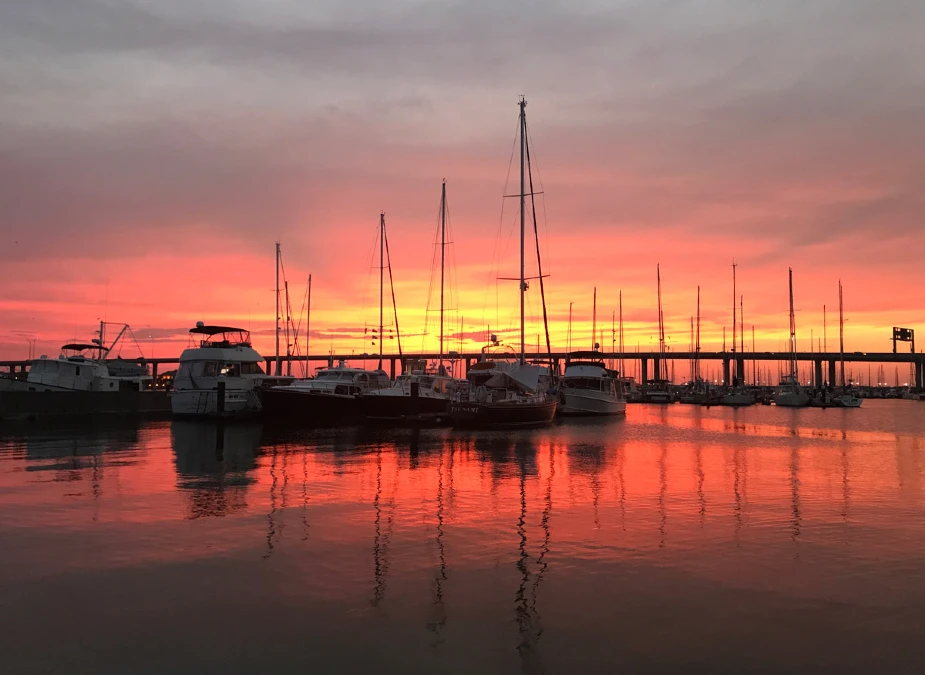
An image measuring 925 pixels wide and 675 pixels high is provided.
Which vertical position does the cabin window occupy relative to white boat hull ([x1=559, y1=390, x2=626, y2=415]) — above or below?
above

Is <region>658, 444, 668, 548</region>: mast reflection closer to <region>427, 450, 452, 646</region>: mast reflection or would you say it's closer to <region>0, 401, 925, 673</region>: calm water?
<region>0, 401, 925, 673</region>: calm water

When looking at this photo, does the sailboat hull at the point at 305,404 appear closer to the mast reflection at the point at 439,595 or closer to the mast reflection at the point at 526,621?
the mast reflection at the point at 439,595

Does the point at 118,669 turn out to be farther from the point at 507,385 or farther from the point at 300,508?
the point at 507,385

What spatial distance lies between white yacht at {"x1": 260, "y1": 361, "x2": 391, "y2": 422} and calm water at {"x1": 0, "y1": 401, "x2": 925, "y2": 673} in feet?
85.9

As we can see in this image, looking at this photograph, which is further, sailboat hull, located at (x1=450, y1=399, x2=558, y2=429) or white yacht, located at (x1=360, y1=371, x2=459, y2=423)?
white yacht, located at (x1=360, y1=371, x2=459, y2=423)

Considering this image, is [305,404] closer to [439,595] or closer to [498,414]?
[498,414]

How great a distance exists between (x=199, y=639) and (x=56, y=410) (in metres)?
51.1

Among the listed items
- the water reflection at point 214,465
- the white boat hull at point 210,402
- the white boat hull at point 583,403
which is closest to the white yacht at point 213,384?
the white boat hull at point 210,402

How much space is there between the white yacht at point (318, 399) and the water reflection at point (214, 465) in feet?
19.1

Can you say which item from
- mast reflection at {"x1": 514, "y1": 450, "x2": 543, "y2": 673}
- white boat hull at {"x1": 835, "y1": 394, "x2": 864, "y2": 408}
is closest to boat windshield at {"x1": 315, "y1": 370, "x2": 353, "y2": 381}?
mast reflection at {"x1": 514, "y1": 450, "x2": 543, "y2": 673}

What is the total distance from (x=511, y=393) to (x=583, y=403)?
17147 millimetres

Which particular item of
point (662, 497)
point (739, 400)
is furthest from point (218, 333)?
point (739, 400)

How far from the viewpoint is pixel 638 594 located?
10438 millimetres

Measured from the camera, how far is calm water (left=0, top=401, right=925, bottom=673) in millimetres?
8242
